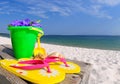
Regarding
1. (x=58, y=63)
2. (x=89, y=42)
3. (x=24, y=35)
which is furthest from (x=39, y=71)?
(x=89, y=42)

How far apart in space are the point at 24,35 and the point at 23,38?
0.10 ft

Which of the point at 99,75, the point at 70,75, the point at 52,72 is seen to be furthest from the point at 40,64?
the point at 99,75

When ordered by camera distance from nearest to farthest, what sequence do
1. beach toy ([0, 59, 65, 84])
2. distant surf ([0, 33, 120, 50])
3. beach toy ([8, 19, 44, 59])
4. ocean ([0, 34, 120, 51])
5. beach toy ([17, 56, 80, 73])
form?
beach toy ([0, 59, 65, 84])
beach toy ([17, 56, 80, 73])
beach toy ([8, 19, 44, 59])
ocean ([0, 34, 120, 51])
distant surf ([0, 33, 120, 50])

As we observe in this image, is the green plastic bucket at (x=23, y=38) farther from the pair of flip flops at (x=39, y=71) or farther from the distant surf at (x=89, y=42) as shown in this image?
the distant surf at (x=89, y=42)

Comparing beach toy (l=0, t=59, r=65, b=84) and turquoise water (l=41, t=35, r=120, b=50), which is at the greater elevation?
beach toy (l=0, t=59, r=65, b=84)

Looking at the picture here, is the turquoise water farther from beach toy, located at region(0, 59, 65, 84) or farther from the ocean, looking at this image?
beach toy, located at region(0, 59, 65, 84)

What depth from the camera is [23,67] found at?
117cm

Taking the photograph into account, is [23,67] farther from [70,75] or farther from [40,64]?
[70,75]

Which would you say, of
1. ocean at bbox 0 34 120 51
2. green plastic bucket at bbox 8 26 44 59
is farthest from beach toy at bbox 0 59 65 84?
ocean at bbox 0 34 120 51

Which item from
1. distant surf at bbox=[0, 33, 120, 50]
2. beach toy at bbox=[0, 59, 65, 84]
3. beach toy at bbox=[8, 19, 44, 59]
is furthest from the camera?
distant surf at bbox=[0, 33, 120, 50]

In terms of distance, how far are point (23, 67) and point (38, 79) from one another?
0.19 meters

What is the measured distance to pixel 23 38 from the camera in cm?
153

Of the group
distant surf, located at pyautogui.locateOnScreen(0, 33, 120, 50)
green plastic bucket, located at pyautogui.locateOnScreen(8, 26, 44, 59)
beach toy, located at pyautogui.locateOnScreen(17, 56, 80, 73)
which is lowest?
distant surf, located at pyautogui.locateOnScreen(0, 33, 120, 50)

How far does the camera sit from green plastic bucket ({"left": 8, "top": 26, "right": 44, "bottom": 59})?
1.50 metres
